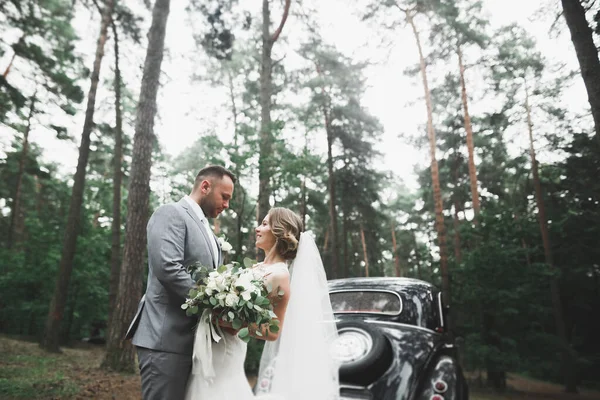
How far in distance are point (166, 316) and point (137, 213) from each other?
5479 mm

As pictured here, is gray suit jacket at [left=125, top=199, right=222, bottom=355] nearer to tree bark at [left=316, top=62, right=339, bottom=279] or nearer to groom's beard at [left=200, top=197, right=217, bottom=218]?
groom's beard at [left=200, top=197, right=217, bottom=218]

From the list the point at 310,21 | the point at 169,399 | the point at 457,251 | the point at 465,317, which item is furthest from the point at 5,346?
the point at 457,251

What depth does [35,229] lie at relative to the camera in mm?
13852

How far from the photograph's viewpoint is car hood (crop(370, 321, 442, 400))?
12.1ft

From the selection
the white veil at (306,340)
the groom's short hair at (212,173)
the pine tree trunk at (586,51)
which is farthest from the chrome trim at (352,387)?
the pine tree trunk at (586,51)

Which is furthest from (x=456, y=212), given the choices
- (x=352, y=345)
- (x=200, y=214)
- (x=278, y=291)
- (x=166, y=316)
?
(x=166, y=316)

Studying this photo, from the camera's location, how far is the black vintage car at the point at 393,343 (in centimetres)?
376

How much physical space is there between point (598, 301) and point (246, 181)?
1527 cm

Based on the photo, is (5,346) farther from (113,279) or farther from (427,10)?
(427,10)

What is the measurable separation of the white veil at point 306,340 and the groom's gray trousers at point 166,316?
3.84ft

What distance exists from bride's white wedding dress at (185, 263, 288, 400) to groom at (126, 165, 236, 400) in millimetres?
89

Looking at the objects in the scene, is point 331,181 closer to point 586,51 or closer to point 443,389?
point 586,51

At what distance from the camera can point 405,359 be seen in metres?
3.92

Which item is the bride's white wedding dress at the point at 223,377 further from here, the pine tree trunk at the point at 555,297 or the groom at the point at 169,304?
the pine tree trunk at the point at 555,297
